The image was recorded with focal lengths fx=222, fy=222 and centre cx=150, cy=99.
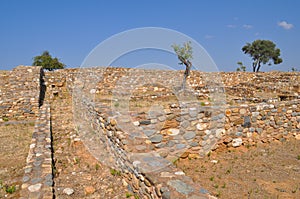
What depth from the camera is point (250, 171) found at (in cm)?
407

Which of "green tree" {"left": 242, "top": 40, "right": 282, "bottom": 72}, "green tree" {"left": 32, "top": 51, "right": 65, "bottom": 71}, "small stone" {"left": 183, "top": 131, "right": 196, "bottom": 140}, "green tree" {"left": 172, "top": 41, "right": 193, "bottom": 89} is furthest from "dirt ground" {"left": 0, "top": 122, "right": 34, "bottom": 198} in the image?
"green tree" {"left": 242, "top": 40, "right": 282, "bottom": 72}

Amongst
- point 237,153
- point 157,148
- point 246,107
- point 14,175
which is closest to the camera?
point 14,175

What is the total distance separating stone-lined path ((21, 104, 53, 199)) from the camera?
124 inches

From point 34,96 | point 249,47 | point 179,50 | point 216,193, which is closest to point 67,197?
point 216,193

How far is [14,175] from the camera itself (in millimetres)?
3854

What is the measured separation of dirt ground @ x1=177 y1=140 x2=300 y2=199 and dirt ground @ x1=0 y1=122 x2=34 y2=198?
2.88 m

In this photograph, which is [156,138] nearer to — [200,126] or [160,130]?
[160,130]

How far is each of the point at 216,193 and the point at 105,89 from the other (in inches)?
481

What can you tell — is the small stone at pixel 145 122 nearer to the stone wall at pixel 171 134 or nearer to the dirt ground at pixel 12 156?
the stone wall at pixel 171 134

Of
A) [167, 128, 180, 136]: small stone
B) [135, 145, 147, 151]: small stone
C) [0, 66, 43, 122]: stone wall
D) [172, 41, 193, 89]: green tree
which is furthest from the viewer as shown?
[172, 41, 193, 89]: green tree

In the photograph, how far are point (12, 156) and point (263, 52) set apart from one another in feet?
124

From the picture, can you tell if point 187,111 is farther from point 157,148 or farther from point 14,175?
point 14,175

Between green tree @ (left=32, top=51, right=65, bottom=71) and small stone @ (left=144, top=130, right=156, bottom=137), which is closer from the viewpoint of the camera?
small stone @ (left=144, top=130, right=156, bottom=137)

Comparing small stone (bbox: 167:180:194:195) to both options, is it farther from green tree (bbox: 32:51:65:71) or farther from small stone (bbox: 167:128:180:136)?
green tree (bbox: 32:51:65:71)
